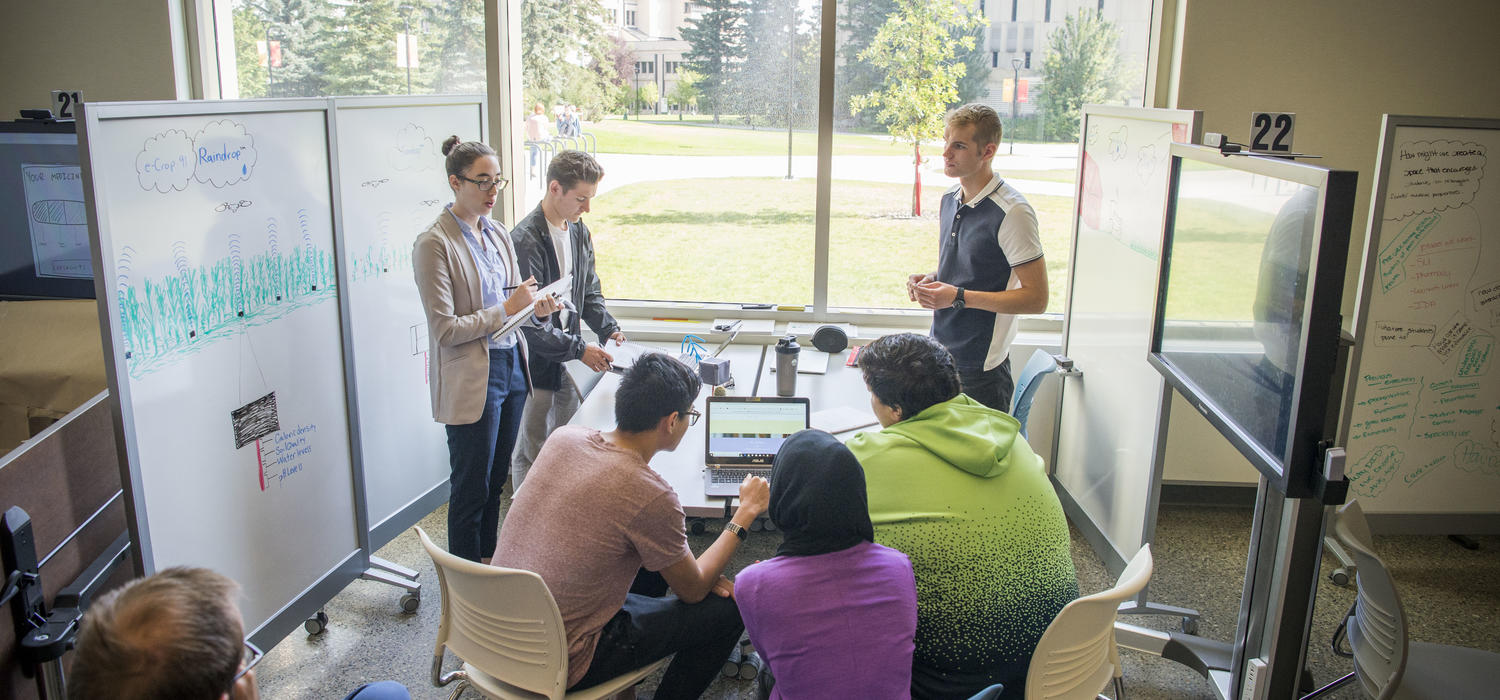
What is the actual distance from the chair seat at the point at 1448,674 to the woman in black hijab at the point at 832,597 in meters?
1.35

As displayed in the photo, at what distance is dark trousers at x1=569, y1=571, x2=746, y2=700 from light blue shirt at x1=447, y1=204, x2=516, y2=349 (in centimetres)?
121

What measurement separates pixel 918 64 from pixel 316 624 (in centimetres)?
327

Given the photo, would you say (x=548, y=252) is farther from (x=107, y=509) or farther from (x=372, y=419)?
(x=107, y=509)

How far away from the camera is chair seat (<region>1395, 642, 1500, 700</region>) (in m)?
2.35

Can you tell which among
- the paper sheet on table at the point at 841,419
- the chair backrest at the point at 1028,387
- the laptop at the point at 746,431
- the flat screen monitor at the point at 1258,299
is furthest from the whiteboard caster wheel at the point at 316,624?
the flat screen monitor at the point at 1258,299

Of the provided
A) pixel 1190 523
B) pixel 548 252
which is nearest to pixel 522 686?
pixel 548 252

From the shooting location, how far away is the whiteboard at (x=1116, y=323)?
128 inches

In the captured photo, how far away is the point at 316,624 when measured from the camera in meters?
3.25

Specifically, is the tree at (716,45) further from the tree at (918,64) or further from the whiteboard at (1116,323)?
the whiteboard at (1116,323)

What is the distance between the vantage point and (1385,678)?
2312mm

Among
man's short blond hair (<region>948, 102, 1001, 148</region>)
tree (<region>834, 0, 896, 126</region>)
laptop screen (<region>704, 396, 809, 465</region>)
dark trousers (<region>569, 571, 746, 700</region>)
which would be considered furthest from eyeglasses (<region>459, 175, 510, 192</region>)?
tree (<region>834, 0, 896, 126</region>)

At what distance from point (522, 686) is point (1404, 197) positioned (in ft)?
10.4

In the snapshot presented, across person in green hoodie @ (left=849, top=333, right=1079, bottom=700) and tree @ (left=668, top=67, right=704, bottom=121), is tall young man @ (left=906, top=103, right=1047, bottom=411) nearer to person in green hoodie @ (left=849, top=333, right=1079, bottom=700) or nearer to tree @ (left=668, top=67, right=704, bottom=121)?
person in green hoodie @ (left=849, top=333, right=1079, bottom=700)

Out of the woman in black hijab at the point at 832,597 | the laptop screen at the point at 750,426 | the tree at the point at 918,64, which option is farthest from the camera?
the tree at the point at 918,64
